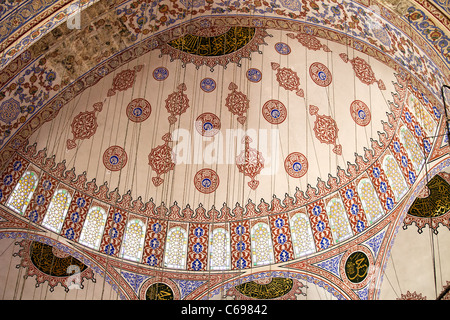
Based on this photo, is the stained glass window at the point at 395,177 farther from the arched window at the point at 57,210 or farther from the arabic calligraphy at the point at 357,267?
the arched window at the point at 57,210

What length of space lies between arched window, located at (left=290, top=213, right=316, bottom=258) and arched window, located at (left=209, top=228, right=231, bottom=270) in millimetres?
1304

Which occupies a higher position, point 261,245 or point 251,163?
point 251,163

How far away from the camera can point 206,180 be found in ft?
37.6

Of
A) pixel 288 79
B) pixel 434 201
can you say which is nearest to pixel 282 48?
pixel 288 79

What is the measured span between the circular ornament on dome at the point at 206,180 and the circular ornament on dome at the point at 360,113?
2.94m

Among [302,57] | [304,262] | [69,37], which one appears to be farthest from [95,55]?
[304,262]

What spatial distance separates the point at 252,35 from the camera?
998cm

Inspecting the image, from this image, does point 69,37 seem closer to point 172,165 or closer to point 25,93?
point 25,93

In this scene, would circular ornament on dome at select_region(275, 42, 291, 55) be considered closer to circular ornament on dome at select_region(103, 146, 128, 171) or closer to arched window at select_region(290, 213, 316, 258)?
arched window at select_region(290, 213, 316, 258)

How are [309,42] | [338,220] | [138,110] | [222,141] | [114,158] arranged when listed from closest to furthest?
[309,42]
[338,220]
[138,110]
[114,158]
[222,141]

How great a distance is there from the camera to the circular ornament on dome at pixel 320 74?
33.4 feet

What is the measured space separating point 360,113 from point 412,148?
118 centimetres

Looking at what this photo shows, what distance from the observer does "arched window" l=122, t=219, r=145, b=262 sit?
1103cm

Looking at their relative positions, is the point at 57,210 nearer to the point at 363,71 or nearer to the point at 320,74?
the point at 320,74
